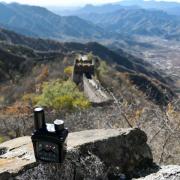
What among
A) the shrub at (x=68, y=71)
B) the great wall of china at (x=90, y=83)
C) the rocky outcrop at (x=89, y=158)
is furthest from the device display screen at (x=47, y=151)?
the shrub at (x=68, y=71)

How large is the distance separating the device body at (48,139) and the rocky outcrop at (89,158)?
0.81 ft

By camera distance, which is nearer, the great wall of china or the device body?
the device body

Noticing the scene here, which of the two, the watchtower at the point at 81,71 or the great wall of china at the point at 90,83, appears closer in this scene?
the great wall of china at the point at 90,83

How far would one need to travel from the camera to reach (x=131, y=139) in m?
8.25

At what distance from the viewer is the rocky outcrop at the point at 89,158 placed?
6.91 meters

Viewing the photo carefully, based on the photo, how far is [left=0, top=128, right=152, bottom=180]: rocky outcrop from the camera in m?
6.91

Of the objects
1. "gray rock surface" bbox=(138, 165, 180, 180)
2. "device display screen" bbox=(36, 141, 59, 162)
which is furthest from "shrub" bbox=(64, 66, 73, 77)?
"device display screen" bbox=(36, 141, 59, 162)

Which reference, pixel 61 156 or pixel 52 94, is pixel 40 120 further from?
pixel 52 94

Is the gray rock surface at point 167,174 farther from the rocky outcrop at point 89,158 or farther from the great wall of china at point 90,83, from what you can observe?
the great wall of china at point 90,83

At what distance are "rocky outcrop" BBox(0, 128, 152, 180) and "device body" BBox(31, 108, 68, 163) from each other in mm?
246

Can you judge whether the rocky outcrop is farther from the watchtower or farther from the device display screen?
the watchtower

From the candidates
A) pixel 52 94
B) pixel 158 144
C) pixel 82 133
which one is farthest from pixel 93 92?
pixel 82 133

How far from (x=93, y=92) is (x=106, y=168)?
119 ft

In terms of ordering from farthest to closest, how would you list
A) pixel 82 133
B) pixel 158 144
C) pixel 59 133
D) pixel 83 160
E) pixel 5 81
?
pixel 5 81, pixel 158 144, pixel 82 133, pixel 83 160, pixel 59 133
